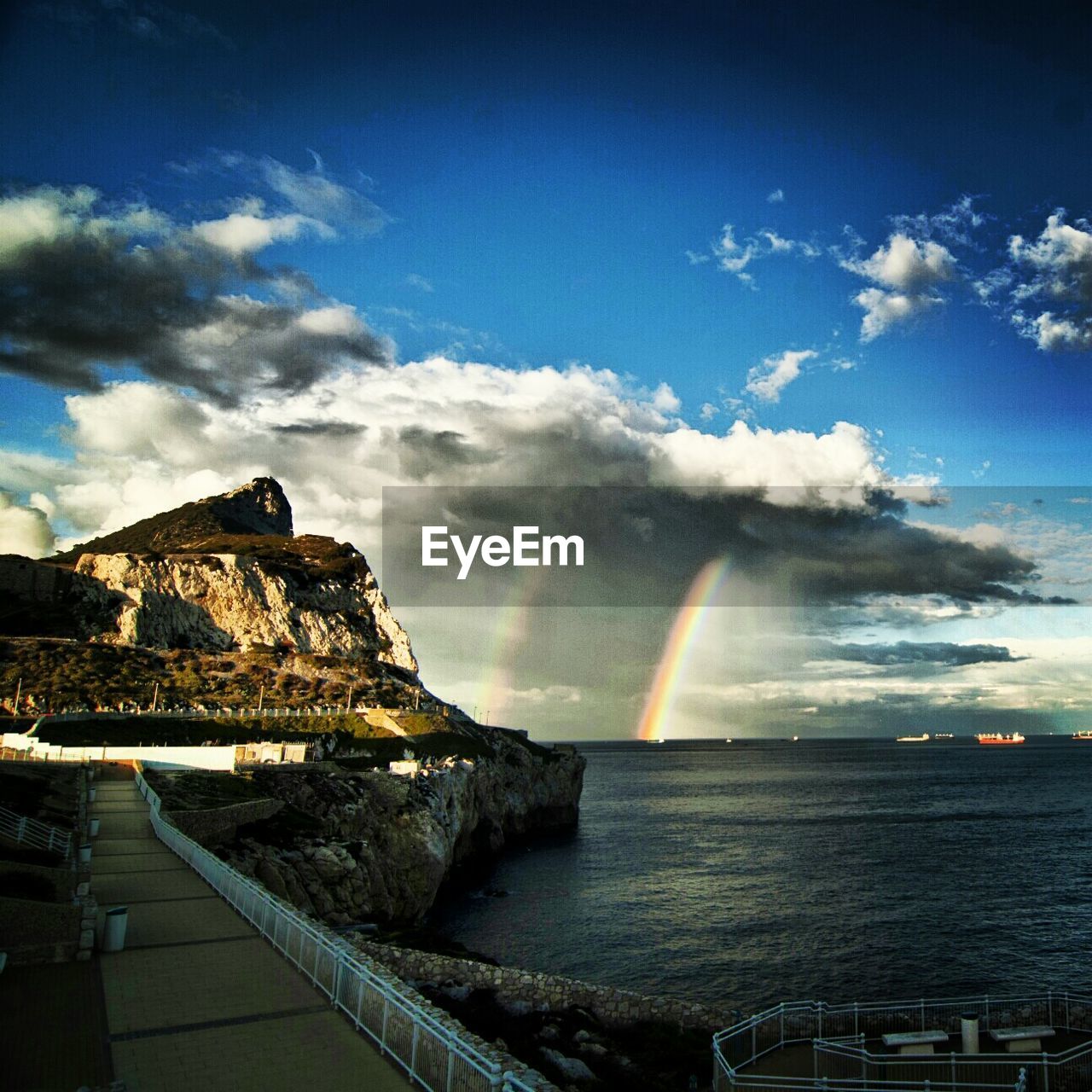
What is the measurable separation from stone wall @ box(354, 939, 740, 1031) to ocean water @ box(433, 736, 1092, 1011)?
7.45m

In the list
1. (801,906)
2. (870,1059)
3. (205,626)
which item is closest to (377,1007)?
(870,1059)

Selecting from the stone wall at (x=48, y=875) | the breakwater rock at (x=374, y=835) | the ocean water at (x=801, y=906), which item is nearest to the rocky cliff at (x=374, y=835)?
the breakwater rock at (x=374, y=835)

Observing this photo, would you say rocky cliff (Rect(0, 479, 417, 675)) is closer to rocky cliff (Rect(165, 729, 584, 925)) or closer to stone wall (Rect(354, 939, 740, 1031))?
rocky cliff (Rect(165, 729, 584, 925))

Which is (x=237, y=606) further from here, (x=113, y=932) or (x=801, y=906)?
(x=113, y=932)

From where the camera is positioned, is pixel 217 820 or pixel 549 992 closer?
pixel 549 992

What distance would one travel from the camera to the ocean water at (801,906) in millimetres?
38594

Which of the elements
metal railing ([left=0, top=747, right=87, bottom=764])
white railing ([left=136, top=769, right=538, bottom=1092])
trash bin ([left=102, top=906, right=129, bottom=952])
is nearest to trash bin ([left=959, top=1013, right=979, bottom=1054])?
white railing ([left=136, top=769, right=538, bottom=1092])

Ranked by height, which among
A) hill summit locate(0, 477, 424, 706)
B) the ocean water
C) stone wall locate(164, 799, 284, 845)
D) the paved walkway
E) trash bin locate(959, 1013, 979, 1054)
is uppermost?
hill summit locate(0, 477, 424, 706)

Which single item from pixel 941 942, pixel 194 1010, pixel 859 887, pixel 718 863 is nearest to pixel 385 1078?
pixel 194 1010

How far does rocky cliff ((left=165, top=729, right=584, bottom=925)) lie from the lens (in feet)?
126

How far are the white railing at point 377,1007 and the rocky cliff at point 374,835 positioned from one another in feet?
57.4

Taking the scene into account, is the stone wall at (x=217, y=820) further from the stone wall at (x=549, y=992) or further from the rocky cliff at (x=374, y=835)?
the stone wall at (x=549, y=992)

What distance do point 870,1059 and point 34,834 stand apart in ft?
93.1

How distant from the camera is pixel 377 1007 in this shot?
530 inches
